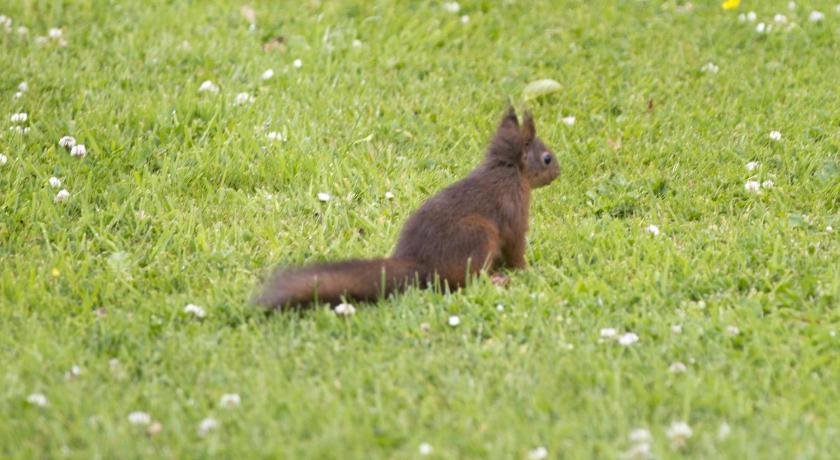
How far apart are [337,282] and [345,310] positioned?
0.12m

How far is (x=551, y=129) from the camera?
6594mm

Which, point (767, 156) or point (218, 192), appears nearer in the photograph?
point (218, 192)

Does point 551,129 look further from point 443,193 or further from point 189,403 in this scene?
point 189,403

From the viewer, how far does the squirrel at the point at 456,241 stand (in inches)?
174

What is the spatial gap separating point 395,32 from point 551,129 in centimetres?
182

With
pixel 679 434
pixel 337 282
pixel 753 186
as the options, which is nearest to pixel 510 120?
pixel 337 282

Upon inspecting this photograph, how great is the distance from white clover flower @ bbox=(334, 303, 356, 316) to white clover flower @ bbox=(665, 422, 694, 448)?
1363 mm

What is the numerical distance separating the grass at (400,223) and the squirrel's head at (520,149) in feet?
1.02

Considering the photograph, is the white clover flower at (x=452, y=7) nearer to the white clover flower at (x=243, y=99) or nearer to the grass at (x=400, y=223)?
the grass at (x=400, y=223)

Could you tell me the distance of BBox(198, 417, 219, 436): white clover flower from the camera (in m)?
3.59

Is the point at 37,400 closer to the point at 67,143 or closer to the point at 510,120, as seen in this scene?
the point at 510,120

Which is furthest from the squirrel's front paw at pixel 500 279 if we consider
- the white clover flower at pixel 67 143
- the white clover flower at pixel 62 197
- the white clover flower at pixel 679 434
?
the white clover flower at pixel 67 143

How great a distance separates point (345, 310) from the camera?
14.4 feet

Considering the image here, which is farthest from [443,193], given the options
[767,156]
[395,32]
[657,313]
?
[395,32]
